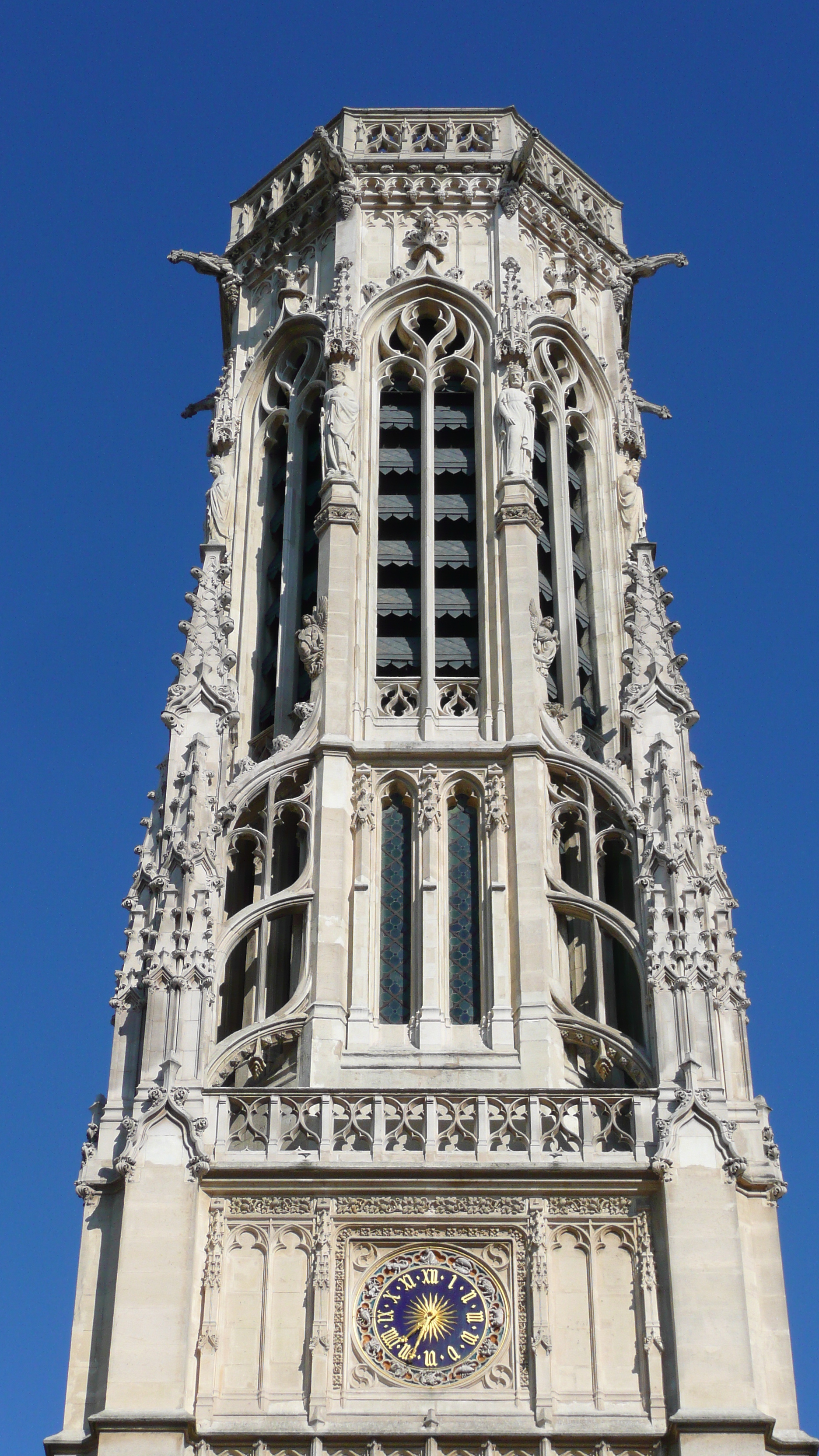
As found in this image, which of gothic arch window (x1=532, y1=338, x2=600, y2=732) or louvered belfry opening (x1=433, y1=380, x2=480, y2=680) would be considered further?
gothic arch window (x1=532, y1=338, x2=600, y2=732)

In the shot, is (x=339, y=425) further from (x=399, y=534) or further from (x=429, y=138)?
(x=429, y=138)

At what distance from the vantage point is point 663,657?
39.1 m

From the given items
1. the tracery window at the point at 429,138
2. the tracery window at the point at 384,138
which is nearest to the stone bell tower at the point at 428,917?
the tracery window at the point at 384,138

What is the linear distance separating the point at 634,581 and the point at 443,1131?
10906mm

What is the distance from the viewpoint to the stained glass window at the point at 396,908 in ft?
117

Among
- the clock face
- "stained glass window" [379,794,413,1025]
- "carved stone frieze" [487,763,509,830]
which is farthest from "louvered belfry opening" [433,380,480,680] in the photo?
the clock face

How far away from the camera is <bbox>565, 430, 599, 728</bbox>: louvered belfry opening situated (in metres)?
40.6

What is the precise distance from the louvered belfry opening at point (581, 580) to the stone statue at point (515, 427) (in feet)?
5.78

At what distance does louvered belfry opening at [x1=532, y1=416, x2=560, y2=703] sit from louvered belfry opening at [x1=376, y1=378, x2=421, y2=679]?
186 cm

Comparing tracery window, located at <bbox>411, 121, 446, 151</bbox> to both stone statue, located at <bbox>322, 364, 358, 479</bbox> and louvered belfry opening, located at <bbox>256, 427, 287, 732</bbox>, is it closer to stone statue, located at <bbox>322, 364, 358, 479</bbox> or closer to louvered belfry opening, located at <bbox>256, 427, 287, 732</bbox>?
stone statue, located at <bbox>322, 364, 358, 479</bbox>

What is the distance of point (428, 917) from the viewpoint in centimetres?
3600

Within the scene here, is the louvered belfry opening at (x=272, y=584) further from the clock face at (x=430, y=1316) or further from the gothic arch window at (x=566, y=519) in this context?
the clock face at (x=430, y=1316)

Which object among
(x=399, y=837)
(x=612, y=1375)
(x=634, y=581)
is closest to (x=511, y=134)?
(x=634, y=581)

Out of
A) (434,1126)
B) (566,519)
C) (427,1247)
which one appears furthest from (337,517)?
(427,1247)
